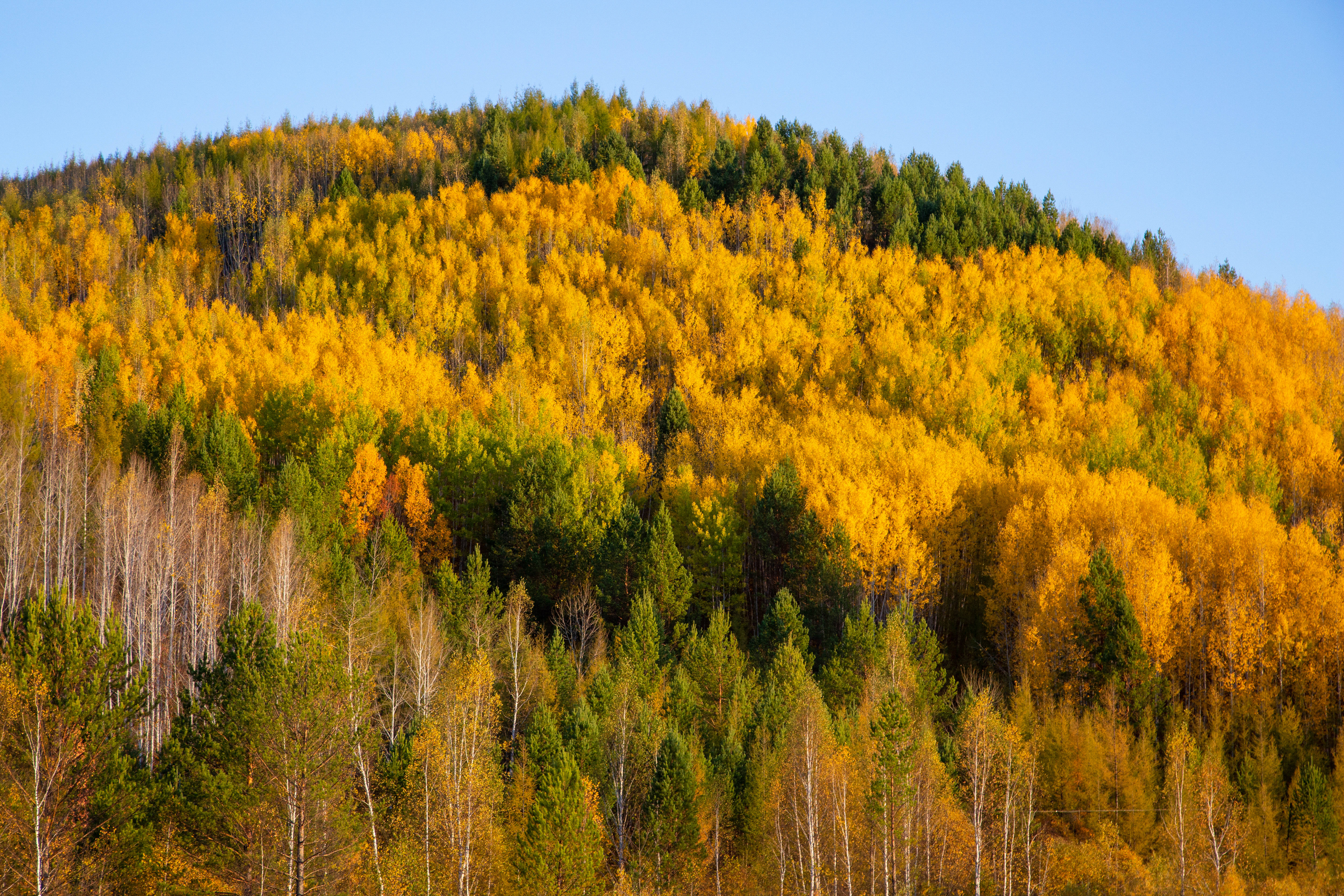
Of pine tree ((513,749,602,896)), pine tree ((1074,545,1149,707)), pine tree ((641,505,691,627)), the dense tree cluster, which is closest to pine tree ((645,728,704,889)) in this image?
pine tree ((513,749,602,896))

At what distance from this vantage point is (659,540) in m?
55.2

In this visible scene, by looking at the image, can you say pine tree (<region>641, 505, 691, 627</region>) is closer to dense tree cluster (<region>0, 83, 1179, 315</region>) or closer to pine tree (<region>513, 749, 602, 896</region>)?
pine tree (<region>513, 749, 602, 896</region>)

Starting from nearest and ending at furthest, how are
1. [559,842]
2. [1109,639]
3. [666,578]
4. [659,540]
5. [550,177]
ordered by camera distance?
[559,842]
[1109,639]
[666,578]
[659,540]
[550,177]

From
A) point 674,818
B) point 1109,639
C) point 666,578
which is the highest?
point 666,578

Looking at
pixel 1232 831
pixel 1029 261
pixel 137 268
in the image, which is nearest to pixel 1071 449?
pixel 1029 261

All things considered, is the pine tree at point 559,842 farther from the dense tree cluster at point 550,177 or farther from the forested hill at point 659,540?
the dense tree cluster at point 550,177

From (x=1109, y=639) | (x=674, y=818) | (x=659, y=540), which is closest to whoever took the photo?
(x=674, y=818)

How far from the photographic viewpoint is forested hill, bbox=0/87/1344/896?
106ft

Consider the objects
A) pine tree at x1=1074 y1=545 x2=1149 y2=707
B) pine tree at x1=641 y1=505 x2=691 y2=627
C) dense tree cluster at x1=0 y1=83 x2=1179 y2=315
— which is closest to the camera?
pine tree at x1=1074 y1=545 x2=1149 y2=707

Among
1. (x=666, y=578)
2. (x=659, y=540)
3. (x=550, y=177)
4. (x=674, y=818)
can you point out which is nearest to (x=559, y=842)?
(x=674, y=818)

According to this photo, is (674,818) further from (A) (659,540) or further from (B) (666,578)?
(A) (659,540)

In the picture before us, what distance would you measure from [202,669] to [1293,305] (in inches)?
3622

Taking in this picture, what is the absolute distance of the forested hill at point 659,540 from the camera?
3234 cm

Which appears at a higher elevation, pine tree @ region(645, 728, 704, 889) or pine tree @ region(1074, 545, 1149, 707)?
pine tree @ region(1074, 545, 1149, 707)
